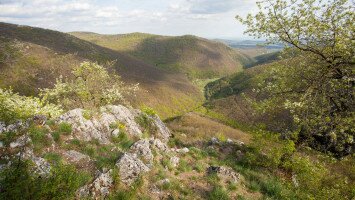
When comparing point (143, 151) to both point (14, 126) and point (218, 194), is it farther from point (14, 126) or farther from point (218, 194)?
point (14, 126)

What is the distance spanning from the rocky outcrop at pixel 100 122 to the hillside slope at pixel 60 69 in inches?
3380

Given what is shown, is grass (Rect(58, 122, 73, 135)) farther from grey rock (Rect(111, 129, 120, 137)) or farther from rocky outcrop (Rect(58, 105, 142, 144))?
grey rock (Rect(111, 129, 120, 137))

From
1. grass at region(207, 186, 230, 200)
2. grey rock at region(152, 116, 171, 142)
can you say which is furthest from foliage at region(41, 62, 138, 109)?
grass at region(207, 186, 230, 200)

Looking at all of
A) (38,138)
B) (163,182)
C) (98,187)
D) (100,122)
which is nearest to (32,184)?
(98,187)

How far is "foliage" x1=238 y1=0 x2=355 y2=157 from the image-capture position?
15906 millimetres

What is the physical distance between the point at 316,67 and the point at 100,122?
1516 cm

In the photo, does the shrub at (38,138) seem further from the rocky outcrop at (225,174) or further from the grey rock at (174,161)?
the rocky outcrop at (225,174)

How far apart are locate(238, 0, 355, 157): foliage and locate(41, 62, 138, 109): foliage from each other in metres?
16.6

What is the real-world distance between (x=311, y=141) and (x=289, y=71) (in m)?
5.05

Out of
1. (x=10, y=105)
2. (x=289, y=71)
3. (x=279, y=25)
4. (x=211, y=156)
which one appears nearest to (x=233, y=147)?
(x=211, y=156)

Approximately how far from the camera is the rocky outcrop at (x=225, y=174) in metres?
17.0

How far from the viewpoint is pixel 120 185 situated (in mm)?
13336

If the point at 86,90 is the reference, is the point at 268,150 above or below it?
below

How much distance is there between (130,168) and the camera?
14.4m
